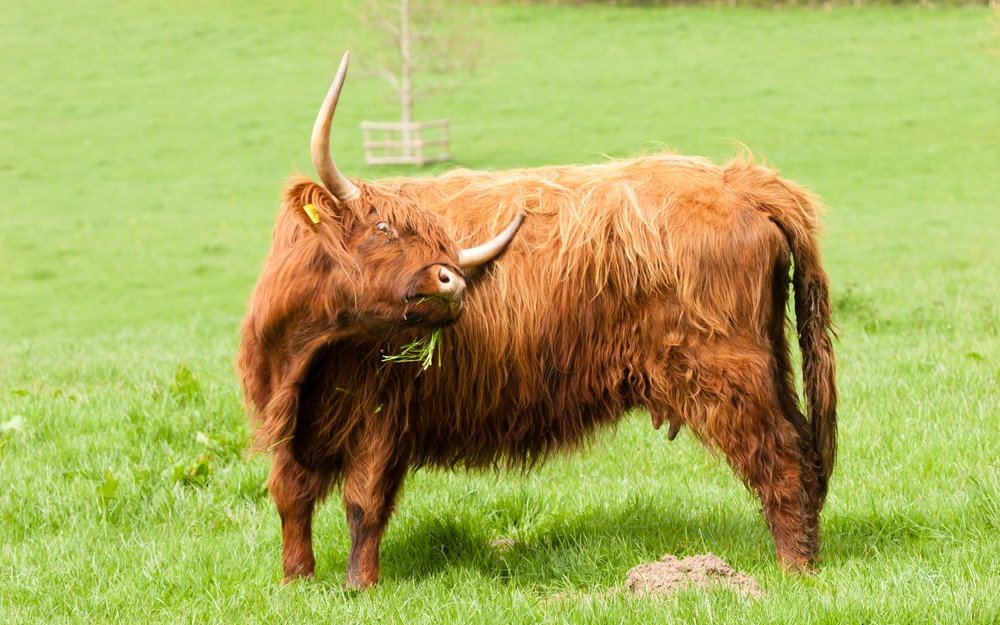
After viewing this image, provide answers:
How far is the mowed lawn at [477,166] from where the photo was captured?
185 inches

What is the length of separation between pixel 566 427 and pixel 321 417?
98 cm

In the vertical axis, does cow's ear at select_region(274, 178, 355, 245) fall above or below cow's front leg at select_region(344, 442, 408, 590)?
above

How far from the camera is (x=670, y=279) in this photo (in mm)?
4695

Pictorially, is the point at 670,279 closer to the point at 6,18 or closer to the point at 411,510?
Result: the point at 411,510

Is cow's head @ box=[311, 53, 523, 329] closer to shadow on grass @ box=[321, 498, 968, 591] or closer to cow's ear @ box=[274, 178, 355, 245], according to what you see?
cow's ear @ box=[274, 178, 355, 245]

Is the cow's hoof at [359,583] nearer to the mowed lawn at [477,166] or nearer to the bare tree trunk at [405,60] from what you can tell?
the mowed lawn at [477,166]

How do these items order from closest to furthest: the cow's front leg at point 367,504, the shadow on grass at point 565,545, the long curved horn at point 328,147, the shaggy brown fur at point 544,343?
the long curved horn at point 328,147
the shaggy brown fur at point 544,343
the cow's front leg at point 367,504
the shadow on grass at point 565,545

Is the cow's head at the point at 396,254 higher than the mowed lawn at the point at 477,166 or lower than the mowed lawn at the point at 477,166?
higher

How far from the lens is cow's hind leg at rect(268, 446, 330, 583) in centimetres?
484

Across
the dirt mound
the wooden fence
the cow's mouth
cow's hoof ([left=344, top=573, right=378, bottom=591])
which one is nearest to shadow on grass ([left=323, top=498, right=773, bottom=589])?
cow's hoof ([left=344, top=573, right=378, bottom=591])

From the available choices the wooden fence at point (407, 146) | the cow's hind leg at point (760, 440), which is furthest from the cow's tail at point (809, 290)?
the wooden fence at point (407, 146)

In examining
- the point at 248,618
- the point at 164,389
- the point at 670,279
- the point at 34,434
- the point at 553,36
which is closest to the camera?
the point at 248,618

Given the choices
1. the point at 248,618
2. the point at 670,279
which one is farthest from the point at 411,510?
the point at 670,279

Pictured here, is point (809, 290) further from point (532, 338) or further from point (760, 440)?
point (532, 338)
